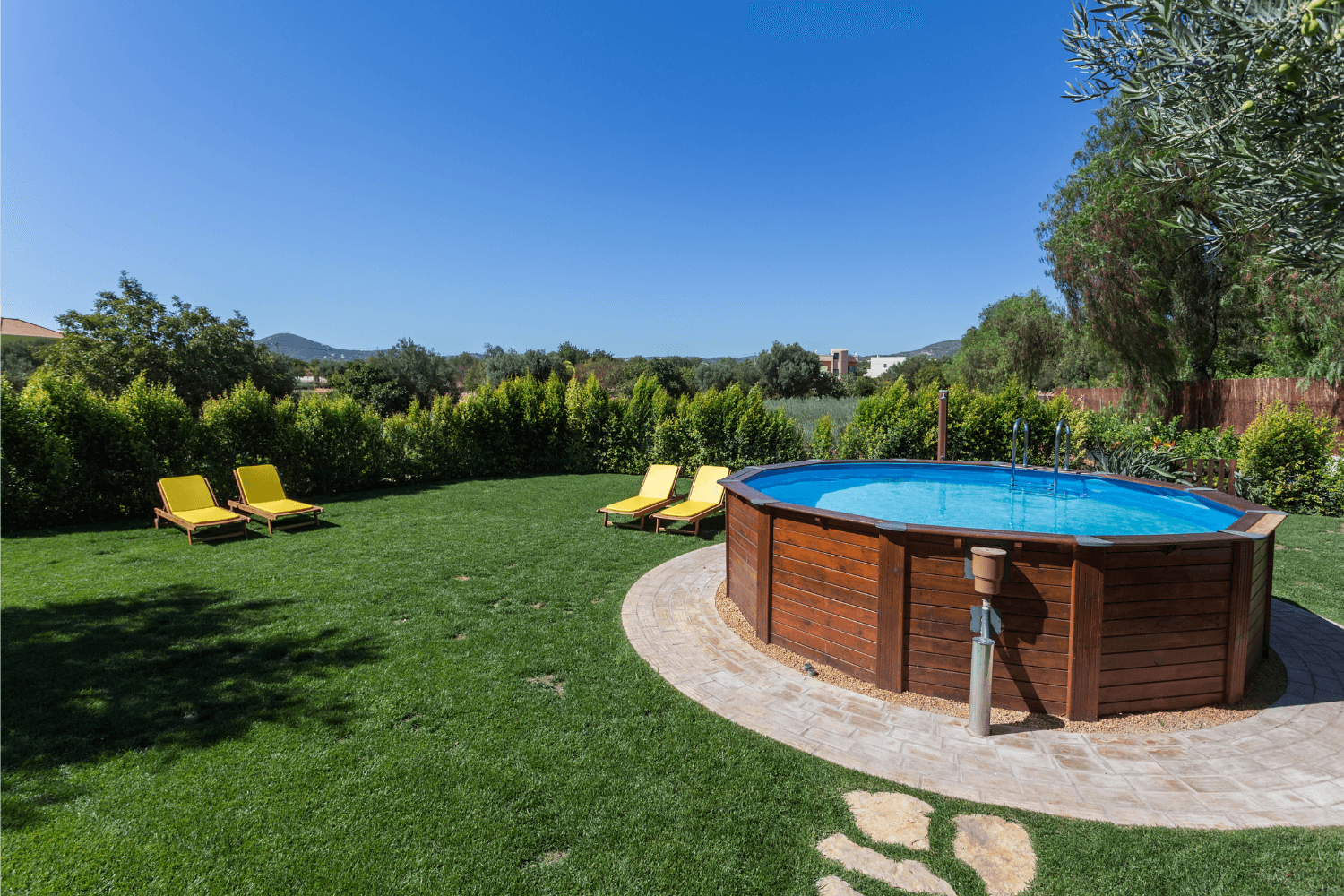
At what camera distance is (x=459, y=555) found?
7.60 metres

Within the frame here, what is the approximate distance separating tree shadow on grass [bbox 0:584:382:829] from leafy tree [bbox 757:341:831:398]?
4839 centimetres

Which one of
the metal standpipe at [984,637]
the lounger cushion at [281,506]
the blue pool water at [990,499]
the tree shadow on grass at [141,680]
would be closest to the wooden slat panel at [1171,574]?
the metal standpipe at [984,637]

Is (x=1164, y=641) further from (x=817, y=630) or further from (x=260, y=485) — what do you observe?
(x=260, y=485)

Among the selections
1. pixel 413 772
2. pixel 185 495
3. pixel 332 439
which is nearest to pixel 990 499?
pixel 413 772

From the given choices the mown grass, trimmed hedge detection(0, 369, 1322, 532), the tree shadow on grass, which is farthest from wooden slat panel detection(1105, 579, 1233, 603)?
trimmed hedge detection(0, 369, 1322, 532)

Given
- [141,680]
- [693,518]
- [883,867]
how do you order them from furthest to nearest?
1. [693,518]
2. [141,680]
3. [883,867]

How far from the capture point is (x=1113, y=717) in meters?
3.73

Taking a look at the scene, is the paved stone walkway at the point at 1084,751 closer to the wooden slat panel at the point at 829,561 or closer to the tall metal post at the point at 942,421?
the wooden slat panel at the point at 829,561

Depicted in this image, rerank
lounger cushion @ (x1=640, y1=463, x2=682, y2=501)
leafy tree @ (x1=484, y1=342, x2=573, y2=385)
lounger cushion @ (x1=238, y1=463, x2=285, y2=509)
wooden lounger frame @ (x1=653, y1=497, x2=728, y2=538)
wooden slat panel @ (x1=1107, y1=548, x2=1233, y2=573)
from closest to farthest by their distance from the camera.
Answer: wooden slat panel @ (x1=1107, y1=548, x2=1233, y2=573) < wooden lounger frame @ (x1=653, y1=497, x2=728, y2=538) < lounger cushion @ (x1=238, y1=463, x2=285, y2=509) < lounger cushion @ (x1=640, y1=463, x2=682, y2=501) < leafy tree @ (x1=484, y1=342, x2=573, y2=385)

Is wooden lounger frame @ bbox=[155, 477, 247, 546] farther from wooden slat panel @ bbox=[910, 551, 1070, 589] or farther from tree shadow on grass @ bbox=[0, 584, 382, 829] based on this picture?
wooden slat panel @ bbox=[910, 551, 1070, 589]

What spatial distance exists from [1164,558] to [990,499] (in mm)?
5086

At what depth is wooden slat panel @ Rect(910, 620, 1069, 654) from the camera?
3693 millimetres

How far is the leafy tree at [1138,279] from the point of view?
12.9m

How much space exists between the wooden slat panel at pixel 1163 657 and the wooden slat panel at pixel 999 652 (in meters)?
0.28
